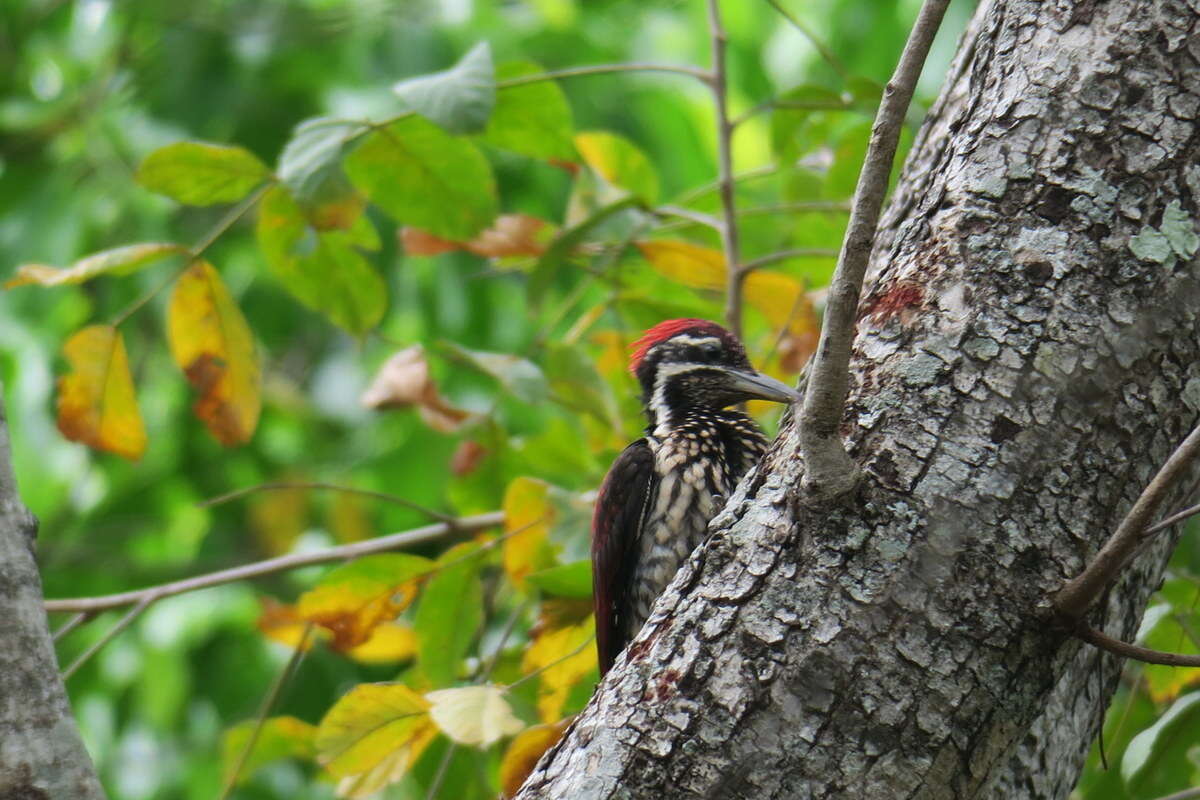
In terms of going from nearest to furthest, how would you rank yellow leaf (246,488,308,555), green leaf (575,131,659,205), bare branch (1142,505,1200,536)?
bare branch (1142,505,1200,536)
green leaf (575,131,659,205)
yellow leaf (246,488,308,555)

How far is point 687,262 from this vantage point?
3180 mm

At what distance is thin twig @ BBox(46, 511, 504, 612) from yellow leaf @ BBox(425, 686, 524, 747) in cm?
81

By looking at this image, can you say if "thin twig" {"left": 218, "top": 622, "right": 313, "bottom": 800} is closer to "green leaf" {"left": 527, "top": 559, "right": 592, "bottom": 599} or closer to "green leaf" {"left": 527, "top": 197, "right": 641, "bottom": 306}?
"green leaf" {"left": 527, "top": 559, "right": 592, "bottom": 599}

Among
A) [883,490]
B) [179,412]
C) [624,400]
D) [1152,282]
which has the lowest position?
[179,412]

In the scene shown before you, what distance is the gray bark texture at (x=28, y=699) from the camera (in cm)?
159

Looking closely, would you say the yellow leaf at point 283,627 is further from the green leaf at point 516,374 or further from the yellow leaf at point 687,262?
the yellow leaf at point 687,262

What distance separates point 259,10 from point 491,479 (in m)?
2.98

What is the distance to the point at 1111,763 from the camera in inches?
108

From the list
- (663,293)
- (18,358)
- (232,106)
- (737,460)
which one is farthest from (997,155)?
(18,358)

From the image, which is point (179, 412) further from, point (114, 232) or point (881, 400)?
point (881, 400)

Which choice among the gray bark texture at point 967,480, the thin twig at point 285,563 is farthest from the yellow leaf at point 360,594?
the gray bark texture at point 967,480

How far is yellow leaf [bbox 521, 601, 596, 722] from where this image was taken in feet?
9.12

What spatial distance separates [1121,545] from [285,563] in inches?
81.0

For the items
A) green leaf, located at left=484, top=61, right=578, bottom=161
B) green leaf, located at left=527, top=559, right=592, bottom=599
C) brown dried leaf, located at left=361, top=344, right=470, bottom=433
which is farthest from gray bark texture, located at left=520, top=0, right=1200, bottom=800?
brown dried leaf, located at left=361, top=344, right=470, bottom=433
